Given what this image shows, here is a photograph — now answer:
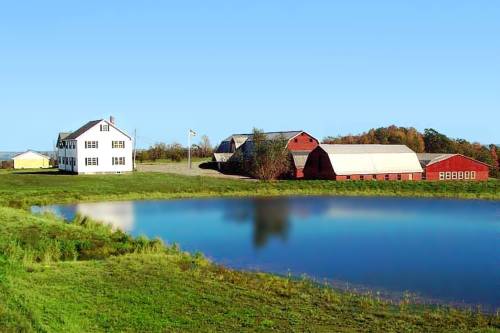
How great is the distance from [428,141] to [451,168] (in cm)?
3802

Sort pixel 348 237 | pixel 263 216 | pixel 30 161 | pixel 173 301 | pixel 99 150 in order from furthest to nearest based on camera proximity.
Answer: pixel 30 161 < pixel 99 150 < pixel 263 216 < pixel 348 237 < pixel 173 301

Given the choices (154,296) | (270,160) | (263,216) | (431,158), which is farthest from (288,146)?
(154,296)

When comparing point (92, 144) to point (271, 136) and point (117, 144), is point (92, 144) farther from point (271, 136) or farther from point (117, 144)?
point (271, 136)

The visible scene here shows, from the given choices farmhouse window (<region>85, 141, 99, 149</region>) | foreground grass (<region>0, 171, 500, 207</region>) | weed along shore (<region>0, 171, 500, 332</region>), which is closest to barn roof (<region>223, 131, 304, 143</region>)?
foreground grass (<region>0, 171, 500, 207</region>)

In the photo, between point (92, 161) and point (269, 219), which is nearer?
point (269, 219)

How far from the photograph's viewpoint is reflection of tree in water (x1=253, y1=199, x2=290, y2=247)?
91.0 feet

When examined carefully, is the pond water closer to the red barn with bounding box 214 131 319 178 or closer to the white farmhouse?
the red barn with bounding box 214 131 319 178

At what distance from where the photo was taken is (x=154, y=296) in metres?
15.0

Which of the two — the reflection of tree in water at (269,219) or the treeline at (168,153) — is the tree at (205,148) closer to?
the treeline at (168,153)

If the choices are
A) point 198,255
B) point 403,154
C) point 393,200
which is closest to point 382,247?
point 198,255

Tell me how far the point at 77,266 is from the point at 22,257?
7.94 ft

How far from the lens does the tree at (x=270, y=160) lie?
206ft

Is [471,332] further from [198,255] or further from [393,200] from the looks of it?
[393,200]

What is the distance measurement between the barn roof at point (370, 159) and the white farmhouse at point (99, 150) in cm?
2325
